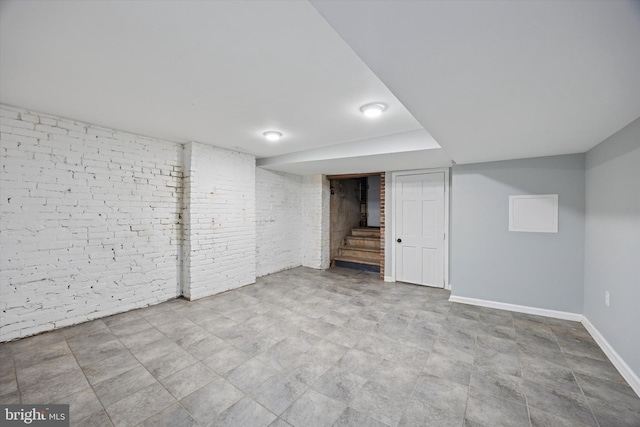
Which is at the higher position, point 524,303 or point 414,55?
point 414,55

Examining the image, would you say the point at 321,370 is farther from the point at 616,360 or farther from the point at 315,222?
the point at 315,222

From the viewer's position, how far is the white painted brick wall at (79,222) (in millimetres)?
2713

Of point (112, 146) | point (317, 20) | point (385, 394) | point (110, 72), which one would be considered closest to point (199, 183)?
point (112, 146)

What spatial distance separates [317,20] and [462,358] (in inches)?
118

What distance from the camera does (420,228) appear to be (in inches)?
193

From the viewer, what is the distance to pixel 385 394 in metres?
1.98

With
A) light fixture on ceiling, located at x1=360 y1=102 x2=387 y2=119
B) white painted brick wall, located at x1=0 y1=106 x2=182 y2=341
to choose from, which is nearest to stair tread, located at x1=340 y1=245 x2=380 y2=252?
white painted brick wall, located at x1=0 y1=106 x2=182 y2=341

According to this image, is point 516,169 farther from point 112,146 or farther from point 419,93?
point 112,146

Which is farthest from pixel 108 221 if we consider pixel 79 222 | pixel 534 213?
pixel 534 213

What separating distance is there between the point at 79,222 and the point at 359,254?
516 centimetres

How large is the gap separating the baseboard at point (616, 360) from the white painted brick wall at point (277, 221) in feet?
16.3

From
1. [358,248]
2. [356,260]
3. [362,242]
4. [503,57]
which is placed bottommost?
[356,260]

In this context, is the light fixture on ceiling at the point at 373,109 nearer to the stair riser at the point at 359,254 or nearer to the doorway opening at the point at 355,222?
the doorway opening at the point at 355,222

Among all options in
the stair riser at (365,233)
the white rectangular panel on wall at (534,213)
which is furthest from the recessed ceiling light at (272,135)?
the stair riser at (365,233)
